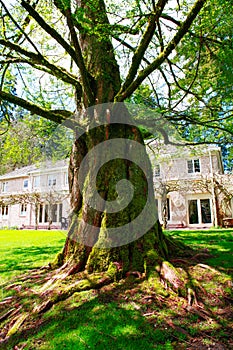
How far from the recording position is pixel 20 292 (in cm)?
453

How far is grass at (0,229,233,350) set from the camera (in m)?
2.81

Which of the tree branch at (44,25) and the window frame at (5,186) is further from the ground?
the window frame at (5,186)

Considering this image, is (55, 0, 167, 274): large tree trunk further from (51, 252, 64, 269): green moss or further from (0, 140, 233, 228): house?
(0, 140, 233, 228): house

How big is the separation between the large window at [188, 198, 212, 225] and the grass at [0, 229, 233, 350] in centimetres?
1773

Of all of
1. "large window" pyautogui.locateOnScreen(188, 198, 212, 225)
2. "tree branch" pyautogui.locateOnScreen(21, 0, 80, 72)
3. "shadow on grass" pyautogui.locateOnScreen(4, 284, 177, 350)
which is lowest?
"shadow on grass" pyautogui.locateOnScreen(4, 284, 177, 350)

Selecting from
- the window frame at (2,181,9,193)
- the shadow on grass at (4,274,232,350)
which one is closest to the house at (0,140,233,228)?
the window frame at (2,181,9,193)

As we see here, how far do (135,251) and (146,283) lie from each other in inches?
27.0

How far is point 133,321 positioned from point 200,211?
759 inches

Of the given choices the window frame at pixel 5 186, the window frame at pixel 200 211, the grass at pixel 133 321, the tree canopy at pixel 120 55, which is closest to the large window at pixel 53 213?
the window frame at pixel 5 186

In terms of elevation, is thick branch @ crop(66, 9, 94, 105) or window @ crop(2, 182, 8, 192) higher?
window @ crop(2, 182, 8, 192)

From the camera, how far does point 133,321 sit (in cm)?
316

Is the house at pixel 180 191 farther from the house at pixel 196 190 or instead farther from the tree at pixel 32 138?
the tree at pixel 32 138

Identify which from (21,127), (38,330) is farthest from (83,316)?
(21,127)

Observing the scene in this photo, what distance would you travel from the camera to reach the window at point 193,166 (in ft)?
74.8
